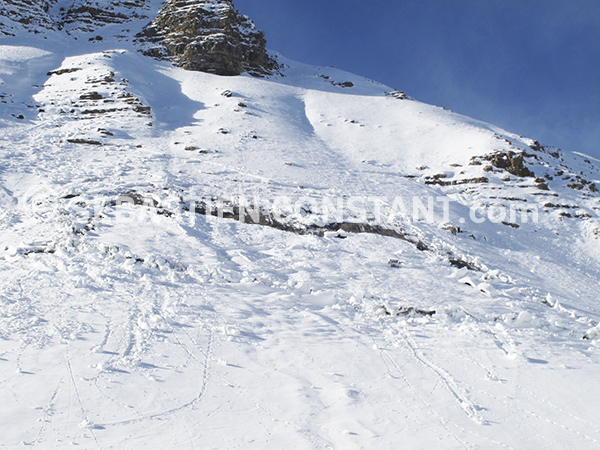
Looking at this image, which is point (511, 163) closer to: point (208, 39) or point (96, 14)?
point (208, 39)

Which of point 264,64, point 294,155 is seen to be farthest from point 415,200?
point 264,64

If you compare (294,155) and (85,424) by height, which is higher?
(294,155)

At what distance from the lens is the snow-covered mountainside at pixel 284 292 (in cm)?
411

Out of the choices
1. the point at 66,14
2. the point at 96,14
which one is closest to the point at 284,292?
the point at 96,14

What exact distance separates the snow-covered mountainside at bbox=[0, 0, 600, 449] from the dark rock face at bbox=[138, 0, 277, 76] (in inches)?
788

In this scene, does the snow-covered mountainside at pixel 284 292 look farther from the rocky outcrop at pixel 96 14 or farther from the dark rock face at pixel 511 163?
the rocky outcrop at pixel 96 14

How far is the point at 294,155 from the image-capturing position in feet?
59.3

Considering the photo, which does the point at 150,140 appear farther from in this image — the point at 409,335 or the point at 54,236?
the point at 409,335

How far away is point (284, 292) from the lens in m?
7.25

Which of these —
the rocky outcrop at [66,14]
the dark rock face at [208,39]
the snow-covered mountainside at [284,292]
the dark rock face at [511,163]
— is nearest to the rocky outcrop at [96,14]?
the rocky outcrop at [66,14]

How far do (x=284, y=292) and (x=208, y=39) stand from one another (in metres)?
38.2

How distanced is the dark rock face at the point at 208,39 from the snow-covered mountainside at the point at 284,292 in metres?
20.0

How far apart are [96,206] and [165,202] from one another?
6.16ft

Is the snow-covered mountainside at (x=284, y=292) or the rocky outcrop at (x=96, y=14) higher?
the rocky outcrop at (x=96, y=14)
